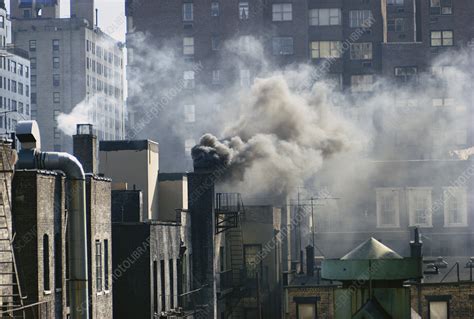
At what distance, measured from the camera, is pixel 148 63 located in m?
99.9

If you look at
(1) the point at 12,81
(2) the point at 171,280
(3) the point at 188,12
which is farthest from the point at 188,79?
(2) the point at 171,280

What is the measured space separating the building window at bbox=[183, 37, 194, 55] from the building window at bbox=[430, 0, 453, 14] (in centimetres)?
2278

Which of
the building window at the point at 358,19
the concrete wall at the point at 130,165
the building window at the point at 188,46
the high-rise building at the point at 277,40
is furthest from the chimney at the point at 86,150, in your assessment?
the building window at the point at 358,19

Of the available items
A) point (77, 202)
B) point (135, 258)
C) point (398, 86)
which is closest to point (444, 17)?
point (398, 86)

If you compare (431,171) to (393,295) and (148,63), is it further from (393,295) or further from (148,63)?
(393,295)

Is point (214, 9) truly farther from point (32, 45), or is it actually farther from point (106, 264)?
point (106, 264)

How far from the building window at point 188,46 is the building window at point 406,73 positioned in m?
18.6

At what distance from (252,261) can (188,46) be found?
4840cm

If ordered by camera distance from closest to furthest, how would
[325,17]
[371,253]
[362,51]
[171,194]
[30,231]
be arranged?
1. [371,253]
2. [30,231]
3. [171,194]
4. [325,17]
5. [362,51]

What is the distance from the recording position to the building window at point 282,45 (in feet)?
332

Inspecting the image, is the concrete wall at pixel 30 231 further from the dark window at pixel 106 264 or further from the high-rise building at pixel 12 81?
the high-rise building at pixel 12 81

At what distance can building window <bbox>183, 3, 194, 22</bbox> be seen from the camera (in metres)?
103

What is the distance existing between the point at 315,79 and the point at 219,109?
8.96 metres

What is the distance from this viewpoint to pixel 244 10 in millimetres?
101875
